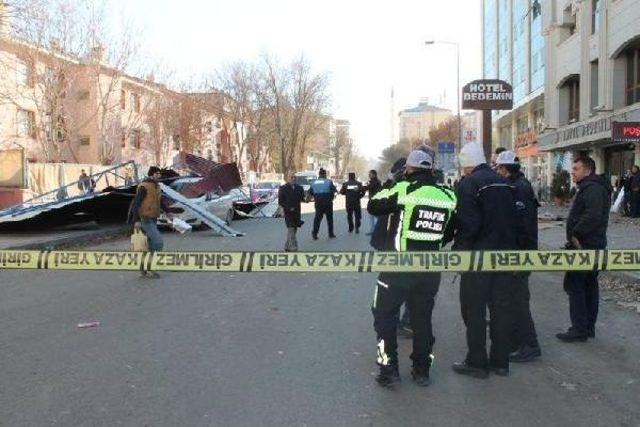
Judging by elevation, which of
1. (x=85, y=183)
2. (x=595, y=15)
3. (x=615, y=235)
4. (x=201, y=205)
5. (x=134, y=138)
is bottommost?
(x=615, y=235)

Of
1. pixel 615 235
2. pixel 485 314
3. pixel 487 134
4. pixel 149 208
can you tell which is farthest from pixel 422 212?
pixel 487 134

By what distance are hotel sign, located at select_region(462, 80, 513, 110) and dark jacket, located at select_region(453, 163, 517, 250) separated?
18.2 meters

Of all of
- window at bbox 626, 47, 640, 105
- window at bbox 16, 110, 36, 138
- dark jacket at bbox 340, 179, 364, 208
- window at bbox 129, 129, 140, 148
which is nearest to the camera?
dark jacket at bbox 340, 179, 364, 208

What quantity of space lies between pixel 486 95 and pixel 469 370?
19.2 meters

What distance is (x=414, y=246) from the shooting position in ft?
16.1

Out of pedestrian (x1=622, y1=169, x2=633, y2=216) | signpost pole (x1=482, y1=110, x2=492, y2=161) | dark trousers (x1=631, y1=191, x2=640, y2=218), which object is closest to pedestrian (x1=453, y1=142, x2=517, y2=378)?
signpost pole (x1=482, y1=110, x2=492, y2=161)

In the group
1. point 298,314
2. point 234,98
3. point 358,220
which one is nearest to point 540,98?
point 358,220

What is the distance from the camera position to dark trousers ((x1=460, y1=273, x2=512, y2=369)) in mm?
5152

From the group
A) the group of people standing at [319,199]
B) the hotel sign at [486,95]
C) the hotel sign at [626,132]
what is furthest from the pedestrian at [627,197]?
the group of people standing at [319,199]

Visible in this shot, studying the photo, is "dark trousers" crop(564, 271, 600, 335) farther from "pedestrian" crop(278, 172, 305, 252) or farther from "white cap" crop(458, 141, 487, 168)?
"pedestrian" crop(278, 172, 305, 252)

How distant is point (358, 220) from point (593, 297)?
12063 mm

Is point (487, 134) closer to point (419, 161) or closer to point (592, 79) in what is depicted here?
point (592, 79)

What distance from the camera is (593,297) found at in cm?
625

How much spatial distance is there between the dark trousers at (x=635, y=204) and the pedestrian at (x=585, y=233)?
51.9ft
